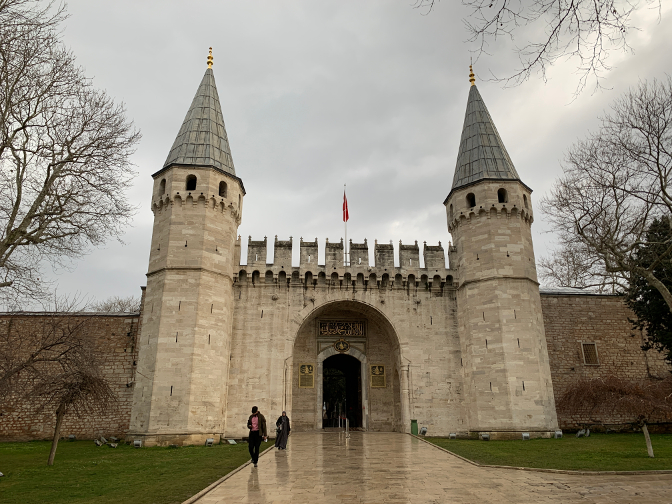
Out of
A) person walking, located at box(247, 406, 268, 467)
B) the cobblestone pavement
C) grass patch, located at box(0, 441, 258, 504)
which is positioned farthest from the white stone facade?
the cobblestone pavement

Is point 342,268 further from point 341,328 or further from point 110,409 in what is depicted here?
point 110,409

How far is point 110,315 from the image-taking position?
21.0 m

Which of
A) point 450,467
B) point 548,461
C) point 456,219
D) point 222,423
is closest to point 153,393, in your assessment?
point 222,423

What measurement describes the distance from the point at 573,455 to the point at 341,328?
38.0 feet

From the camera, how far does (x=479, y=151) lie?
22.1 metres

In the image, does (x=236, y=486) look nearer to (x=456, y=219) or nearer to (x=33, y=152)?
(x=33, y=152)

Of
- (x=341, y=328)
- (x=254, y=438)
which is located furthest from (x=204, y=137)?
(x=254, y=438)

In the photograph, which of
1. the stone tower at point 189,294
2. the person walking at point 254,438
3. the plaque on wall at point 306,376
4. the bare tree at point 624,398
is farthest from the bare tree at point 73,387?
the bare tree at point 624,398

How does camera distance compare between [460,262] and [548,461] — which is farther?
[460,262]

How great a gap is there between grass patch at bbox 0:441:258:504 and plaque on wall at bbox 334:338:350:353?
6.40 m

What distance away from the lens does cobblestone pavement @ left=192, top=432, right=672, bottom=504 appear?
734 cm

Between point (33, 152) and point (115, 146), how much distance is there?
6.13ft

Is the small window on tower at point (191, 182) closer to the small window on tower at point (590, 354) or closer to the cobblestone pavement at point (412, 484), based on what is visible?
the cobblestone pavement at point (412, 484)

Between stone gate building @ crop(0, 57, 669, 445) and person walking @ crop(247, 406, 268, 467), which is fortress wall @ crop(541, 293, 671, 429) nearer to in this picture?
stone gate building @ crop(0, 57, 669, 445)
